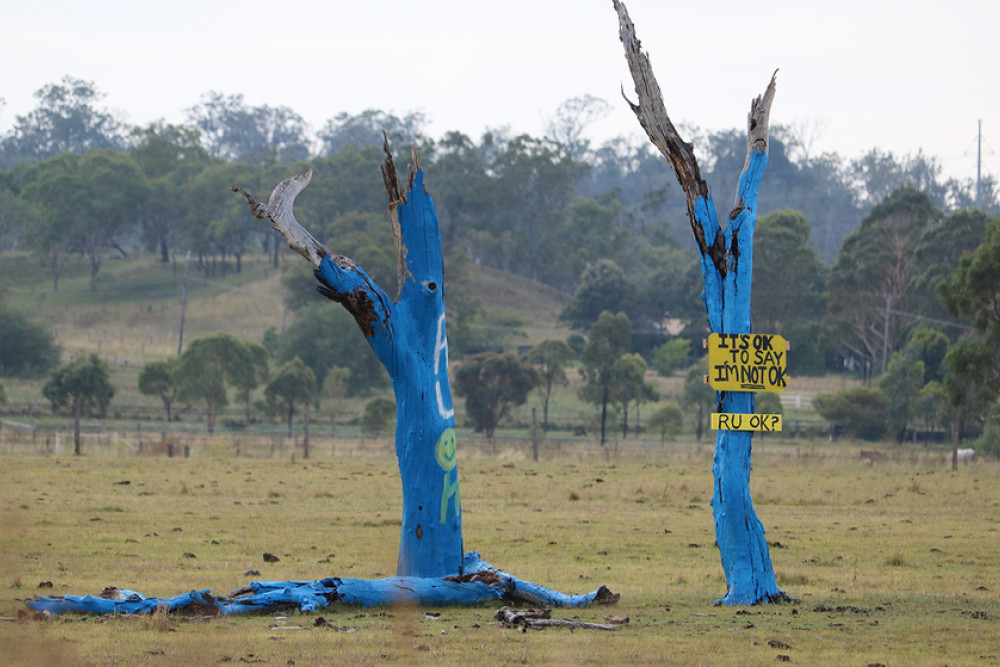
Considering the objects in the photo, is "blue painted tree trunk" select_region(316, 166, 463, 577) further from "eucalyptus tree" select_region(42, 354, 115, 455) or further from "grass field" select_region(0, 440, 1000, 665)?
"eucalyptus tree" select_region(42, 354, 115, 455)

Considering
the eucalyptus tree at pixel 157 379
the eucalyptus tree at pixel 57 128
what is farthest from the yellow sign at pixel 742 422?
the eucalyptus tree at pixel 57 128

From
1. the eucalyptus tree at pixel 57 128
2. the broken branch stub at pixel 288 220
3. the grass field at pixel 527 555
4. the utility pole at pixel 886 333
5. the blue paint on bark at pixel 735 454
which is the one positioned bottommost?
the grass field at pixel 527 555

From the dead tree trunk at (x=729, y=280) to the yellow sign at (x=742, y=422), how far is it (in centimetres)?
10

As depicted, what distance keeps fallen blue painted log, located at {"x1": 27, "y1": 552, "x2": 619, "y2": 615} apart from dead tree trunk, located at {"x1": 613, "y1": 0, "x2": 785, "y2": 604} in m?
1.24

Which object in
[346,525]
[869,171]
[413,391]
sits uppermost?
[869,171]

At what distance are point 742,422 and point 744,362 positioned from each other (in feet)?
1.81

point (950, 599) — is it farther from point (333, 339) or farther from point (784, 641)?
point (333, 339)

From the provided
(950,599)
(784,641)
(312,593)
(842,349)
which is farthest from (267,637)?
(842,349)

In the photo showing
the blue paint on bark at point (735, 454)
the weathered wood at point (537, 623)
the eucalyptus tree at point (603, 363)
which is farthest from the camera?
the eucalyptus tree at point (603, 363)

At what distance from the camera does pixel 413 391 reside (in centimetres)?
1058

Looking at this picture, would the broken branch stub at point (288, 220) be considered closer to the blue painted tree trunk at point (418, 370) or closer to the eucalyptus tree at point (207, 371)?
the blue painted tree trunk at point (418, 370)

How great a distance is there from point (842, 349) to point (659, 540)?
57602 mm

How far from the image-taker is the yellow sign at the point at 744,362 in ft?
33.5

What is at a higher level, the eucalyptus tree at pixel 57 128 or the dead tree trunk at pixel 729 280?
the eucalyptus tree at pixel 57 128
